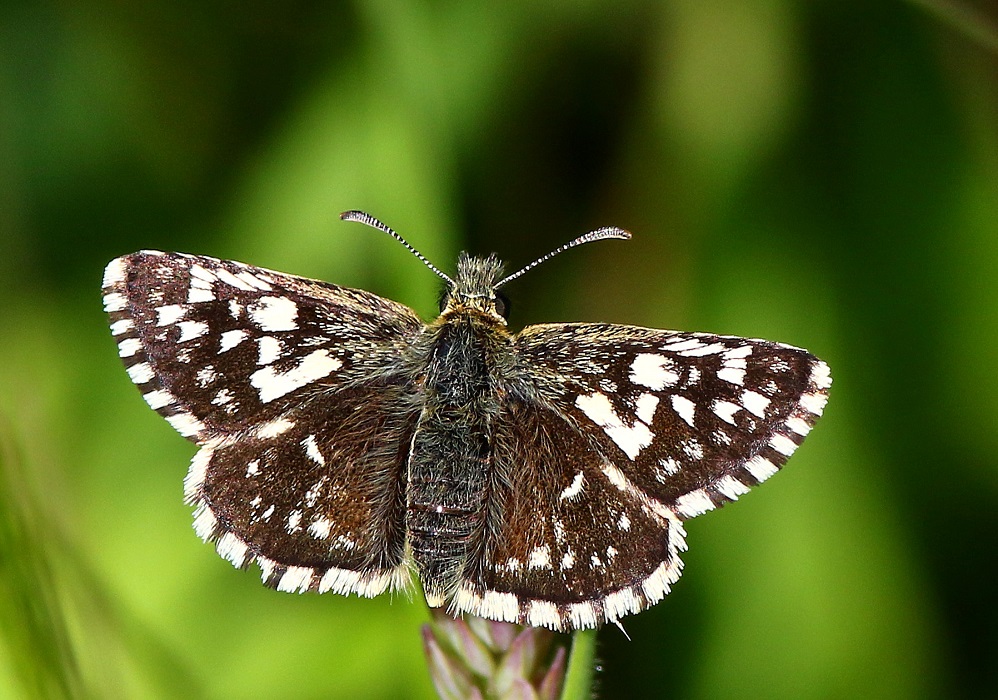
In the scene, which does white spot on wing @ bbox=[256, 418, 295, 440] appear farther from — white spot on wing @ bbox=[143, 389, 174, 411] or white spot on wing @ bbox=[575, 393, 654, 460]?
white spot on wing @ bbox=[575, 393, 654, 460]

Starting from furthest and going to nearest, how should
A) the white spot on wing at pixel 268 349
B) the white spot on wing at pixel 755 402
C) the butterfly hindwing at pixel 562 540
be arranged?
the white spot on wing at pixel 268 349
the white spot on wing at pixel 755 402
the butterfly hindwing at pixel 562 540

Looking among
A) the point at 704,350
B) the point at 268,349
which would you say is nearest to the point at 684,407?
the point at 704,350

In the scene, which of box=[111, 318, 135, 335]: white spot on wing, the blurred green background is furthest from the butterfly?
the blurred green background

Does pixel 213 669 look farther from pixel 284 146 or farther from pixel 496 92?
pixel 496 92

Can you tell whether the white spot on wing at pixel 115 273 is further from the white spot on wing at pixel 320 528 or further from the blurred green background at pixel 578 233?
the white spot on wing at pixel 320 528

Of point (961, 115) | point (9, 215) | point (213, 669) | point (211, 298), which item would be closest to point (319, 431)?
point (211, 298)

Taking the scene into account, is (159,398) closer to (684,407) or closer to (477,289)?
(477,289)

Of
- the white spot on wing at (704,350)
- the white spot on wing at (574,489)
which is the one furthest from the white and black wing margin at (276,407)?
the white spot on wing at (704,350)
